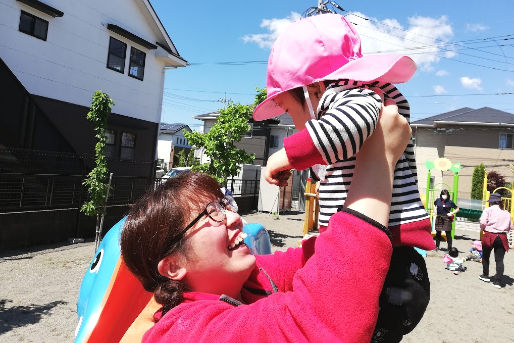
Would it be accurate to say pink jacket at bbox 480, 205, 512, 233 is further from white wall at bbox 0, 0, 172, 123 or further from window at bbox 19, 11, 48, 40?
window at bbox 19, 11, 48, 40

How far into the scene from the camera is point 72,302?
6.04m

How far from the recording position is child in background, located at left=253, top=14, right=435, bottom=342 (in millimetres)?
945

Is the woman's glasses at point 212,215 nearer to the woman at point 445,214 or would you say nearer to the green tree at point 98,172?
the green tree at point 98,172

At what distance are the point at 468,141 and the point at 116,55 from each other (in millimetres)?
27075

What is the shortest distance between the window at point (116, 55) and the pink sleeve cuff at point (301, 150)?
1521 cm

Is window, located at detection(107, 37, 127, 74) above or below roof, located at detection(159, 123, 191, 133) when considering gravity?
below

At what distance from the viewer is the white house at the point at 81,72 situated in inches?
453

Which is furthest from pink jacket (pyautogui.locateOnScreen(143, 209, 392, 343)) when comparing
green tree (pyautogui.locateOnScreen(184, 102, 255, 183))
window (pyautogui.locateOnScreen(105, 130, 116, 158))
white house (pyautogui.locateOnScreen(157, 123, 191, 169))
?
white house (pyautogui.locateOnScreen(157, 123, 191, 169))

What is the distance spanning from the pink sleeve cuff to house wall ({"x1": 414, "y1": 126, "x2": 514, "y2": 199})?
101 ft

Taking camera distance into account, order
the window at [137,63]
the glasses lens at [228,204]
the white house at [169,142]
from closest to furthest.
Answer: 1. the glasses lens at [228,204]
2. the window at [137,63]
3. the white house at [169,142]

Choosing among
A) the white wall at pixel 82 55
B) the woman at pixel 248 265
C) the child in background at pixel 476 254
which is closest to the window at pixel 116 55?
the white wall at pixel 82 55

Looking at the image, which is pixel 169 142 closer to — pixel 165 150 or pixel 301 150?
pixel 165 150

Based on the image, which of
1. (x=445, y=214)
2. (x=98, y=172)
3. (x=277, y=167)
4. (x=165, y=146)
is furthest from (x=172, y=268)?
(x=165, y=146)

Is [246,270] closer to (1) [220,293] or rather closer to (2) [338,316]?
(1) [220,293]
